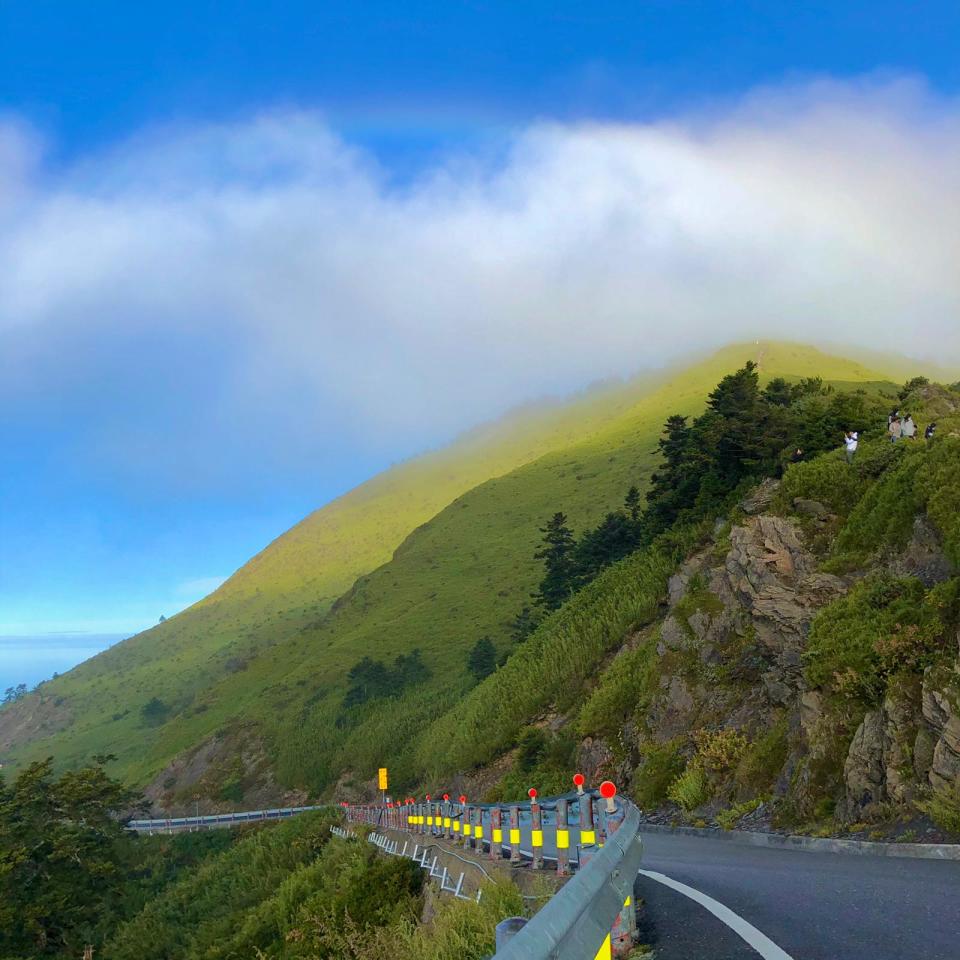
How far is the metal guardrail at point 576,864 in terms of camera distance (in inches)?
97.4

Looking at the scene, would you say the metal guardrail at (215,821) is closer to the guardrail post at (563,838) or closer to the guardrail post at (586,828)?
the guardrail post at (563,838)

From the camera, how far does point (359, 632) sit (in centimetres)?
9319

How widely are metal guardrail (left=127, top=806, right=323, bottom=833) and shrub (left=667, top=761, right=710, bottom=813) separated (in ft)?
141

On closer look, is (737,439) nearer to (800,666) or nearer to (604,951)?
(800,666)

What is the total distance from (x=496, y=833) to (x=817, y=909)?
628 centimetres

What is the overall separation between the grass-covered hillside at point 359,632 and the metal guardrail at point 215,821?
6258mm

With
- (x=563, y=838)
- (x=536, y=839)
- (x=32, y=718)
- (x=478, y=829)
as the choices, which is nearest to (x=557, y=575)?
Result: (x=478, y=829)

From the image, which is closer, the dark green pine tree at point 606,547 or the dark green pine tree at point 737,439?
the dark green pine tree at point 737,439

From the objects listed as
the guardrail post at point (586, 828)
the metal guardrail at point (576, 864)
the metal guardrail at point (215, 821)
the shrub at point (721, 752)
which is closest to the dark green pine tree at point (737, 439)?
the shrub at point (721, 752)

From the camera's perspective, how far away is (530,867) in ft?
32.7

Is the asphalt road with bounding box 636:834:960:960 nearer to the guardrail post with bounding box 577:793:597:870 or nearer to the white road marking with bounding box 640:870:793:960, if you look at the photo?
the white road marking with bounding box 640:870:793:960

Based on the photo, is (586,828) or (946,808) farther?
Answer: (946,808)

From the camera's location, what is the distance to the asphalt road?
17.4 ft

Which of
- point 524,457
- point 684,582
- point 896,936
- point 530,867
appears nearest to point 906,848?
point 530,867
